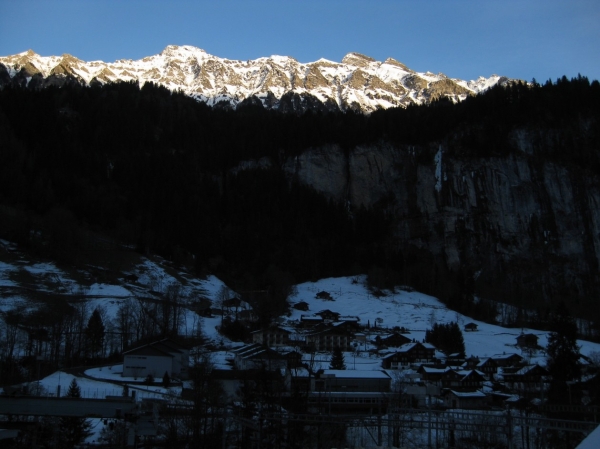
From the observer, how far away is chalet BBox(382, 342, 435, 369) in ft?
194

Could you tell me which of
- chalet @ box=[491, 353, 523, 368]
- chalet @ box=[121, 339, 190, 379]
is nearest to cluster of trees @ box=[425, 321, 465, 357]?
chalet @ box=[491, 353, 523, 368]

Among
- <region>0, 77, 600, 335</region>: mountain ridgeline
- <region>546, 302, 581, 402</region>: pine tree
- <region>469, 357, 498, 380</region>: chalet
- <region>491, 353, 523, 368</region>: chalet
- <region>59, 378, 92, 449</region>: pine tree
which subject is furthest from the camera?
<region>0, 77, 600, 335</region>: mountain ridgeline

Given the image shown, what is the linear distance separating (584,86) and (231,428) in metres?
118

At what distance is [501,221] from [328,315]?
50146 mm

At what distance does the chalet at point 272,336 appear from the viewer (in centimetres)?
6738

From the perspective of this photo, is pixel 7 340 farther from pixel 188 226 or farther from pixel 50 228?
pixel 188 226

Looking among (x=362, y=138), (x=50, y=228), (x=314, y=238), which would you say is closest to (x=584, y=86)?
(x=362, y=138)

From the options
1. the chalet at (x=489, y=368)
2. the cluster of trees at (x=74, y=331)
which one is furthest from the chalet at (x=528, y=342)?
the cluster of trees at (x=74, y=331)

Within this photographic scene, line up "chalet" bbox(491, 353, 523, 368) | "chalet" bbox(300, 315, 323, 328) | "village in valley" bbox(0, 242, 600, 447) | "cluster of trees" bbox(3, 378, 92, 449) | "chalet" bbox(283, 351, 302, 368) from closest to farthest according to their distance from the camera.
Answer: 1. "cluster of trees" bbox(3, 378, 92, 449)
2. "village in valley" bbox(0, 242, 600, 447)
3. "chalet" bbox(283, 351, 302, 368)
4. "chalet" bbox(491, 353, 523, 368)
5. "chalet" bbox(300, 315, 323, 328)

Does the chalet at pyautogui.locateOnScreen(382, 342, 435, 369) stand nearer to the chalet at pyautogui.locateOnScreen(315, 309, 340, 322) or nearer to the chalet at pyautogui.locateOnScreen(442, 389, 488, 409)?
the chalet at pyautogui.locateOnScreen(442, 389, 488, 409)

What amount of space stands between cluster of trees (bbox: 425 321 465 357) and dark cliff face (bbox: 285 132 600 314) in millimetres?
36830

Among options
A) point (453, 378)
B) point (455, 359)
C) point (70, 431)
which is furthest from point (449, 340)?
point (70, 431)

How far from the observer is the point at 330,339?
6844cm

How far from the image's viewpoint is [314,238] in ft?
391
